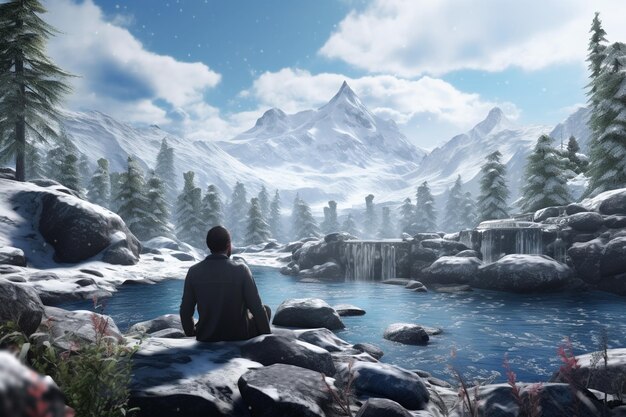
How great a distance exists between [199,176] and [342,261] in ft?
507

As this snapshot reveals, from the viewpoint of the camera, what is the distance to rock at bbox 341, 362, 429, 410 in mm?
5402

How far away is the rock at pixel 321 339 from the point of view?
8.66 metres

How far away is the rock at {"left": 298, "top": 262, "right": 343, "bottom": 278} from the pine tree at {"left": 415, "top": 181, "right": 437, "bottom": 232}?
43.3 metres

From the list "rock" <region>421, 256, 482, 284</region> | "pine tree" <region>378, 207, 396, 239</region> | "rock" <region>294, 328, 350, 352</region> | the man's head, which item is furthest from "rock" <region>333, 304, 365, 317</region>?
"pine tree" <region>378, 207, 396, 239</region>

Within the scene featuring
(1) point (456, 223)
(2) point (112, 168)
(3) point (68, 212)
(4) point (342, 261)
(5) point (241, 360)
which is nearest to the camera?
(5) point (241, 360)

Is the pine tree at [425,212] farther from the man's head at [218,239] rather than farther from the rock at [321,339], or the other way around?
the man's head at [218,239]

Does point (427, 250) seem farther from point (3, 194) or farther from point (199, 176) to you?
point (199, 176)

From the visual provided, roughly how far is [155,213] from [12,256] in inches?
1028

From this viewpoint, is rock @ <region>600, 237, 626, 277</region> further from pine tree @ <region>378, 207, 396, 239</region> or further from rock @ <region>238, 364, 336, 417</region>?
pine tree @ <region>378, 207, 396, 239</region>

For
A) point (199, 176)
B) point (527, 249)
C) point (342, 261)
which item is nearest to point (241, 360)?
point (527, 249)

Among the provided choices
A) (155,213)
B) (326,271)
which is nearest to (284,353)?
(326,271)

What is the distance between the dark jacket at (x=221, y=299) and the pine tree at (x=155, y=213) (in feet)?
133

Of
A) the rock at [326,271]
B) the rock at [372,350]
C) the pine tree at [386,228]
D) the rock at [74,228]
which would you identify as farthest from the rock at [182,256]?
the pine tree at [386,228]

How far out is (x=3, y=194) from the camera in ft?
78.1
